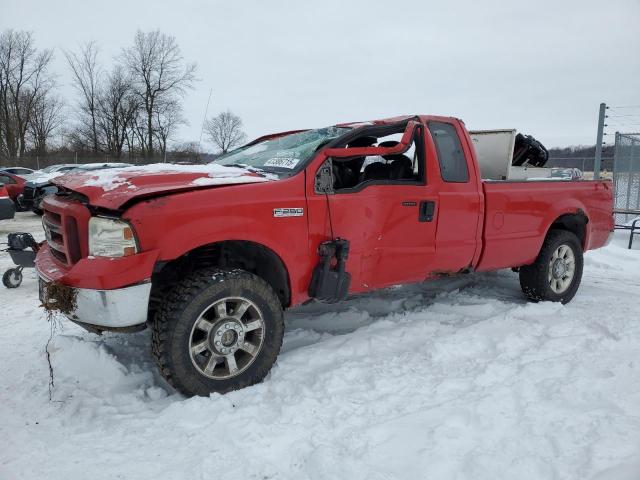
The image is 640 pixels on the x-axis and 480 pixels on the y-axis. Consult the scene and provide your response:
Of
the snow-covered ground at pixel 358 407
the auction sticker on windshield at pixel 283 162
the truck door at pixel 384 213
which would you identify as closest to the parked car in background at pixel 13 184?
the snow-covered ground at pixel 358 407

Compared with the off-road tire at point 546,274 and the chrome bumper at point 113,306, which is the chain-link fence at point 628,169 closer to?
the off-road tire at point 546,274

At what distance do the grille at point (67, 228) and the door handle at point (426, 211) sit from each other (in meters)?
Result: 2.48

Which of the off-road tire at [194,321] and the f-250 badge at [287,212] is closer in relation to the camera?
the off-road tire at [194,321]

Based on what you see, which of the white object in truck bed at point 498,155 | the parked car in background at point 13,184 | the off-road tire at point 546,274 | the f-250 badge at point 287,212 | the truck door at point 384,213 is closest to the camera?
the f-250 badge at point 287,212

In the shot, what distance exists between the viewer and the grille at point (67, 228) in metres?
2.84

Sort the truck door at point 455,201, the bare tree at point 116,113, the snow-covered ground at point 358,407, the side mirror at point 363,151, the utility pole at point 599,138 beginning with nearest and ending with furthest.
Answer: the snow-covered ground at point 358,407 → the side mirror at point 363,151 → the truck door at point 455,201 → the utility pole at point 599,138 → the bare tree at point 116,113

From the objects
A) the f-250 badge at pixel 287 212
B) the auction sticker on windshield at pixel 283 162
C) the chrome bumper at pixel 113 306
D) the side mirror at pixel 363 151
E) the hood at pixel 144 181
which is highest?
the side mirror at pixel 363 151

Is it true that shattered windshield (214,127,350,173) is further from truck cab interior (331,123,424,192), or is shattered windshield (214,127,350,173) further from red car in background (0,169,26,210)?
red car in background (0,169,26,210)

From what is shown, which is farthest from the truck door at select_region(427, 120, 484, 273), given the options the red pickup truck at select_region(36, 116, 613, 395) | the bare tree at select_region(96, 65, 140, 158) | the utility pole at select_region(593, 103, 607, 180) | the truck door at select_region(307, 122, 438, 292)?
the bare tree at select_region(96, 65, 140, 158)

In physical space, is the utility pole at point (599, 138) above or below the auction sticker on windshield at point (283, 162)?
above

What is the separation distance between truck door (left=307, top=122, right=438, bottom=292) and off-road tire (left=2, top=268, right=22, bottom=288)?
422 centimetres

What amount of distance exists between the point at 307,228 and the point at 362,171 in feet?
4.12

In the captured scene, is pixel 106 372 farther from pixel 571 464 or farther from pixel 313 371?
pixel 571 464

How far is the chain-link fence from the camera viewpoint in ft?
32.2
